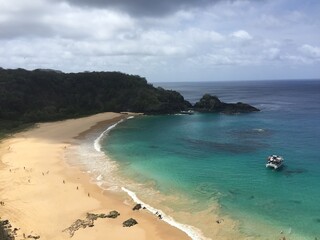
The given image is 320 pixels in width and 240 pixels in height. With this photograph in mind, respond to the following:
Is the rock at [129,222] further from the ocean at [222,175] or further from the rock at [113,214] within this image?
the ocean at [222,175]

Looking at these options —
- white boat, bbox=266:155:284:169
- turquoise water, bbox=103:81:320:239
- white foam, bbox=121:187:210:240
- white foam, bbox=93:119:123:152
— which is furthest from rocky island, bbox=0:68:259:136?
white foam, bbox=121:187:210:240

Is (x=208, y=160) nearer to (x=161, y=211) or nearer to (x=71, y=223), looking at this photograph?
(x=161, y=211)

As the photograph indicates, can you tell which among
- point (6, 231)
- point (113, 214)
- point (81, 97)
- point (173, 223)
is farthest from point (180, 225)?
point (81, 97)

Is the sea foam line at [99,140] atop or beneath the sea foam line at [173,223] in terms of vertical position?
atop

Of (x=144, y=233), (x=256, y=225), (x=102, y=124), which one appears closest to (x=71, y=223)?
(x=144, y=233)

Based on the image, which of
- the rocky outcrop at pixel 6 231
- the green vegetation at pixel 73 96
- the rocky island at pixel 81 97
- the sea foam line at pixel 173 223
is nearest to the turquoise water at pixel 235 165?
the sea foam line at pixel 173 223

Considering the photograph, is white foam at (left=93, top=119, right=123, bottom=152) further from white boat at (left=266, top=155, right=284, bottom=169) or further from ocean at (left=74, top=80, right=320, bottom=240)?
white boat at (left=266, top=155, right=284, bottom=169)

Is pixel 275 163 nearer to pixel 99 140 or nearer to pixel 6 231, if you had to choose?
pixel 6 231
